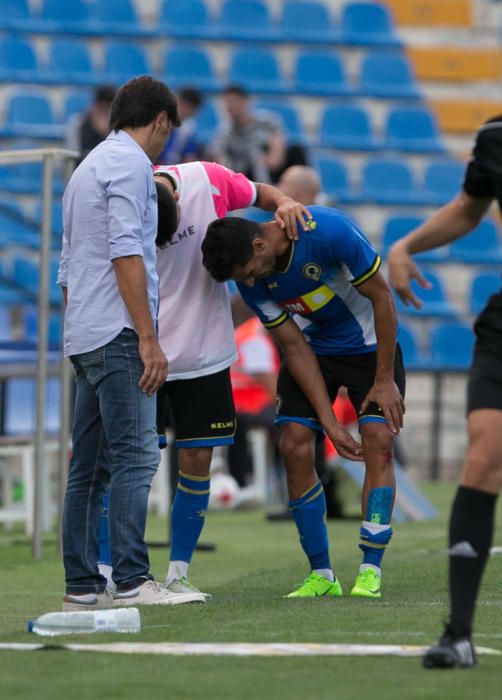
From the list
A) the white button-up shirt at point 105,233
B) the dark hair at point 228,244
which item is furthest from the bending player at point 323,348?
the white button-up shirt at point 105,233

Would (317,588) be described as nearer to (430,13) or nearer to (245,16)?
(245,16)

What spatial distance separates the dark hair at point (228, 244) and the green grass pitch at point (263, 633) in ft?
4.18

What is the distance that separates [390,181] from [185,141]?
4483mm

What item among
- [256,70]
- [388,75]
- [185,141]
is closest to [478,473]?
[185,141]

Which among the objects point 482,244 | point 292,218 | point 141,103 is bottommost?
point 292,218

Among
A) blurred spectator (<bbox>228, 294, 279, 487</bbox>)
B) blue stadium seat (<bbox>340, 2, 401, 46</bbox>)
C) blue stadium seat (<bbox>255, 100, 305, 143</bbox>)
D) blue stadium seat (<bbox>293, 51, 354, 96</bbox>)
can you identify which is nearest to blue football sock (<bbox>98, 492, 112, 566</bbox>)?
blurred spectator (<bbox>228, 294, 279, 487</bbox>)

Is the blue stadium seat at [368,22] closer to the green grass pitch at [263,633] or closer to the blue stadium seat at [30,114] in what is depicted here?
the blue stadium seat at [30,114]

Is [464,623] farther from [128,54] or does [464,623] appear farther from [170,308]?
[128,54]

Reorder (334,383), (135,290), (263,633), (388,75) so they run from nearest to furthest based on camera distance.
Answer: (263,633) → (135,290) → (334,383) → (388,75)

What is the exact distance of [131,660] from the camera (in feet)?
13.2

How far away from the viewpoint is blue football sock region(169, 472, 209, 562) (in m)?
5.96

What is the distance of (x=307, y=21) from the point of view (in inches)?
703

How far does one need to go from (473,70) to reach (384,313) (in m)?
13.1

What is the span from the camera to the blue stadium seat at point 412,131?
1714cm
